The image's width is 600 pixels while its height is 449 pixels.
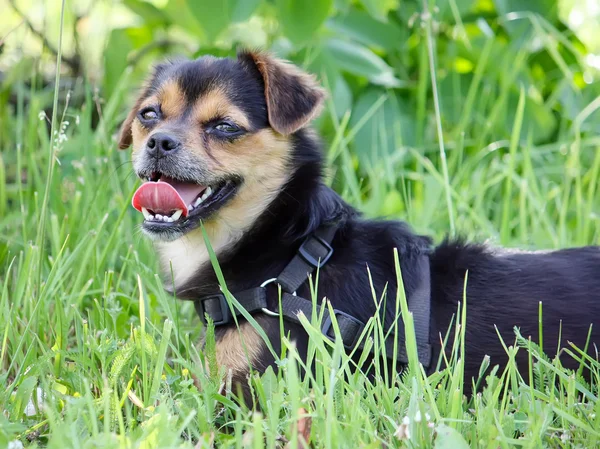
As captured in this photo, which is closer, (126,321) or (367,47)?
(126,321)

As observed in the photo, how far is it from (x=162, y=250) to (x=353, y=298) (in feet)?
3.07

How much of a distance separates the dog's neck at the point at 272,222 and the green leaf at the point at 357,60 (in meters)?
1.51

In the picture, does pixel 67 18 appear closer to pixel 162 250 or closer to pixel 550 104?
pixel 162 250

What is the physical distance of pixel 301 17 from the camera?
4.02 metres

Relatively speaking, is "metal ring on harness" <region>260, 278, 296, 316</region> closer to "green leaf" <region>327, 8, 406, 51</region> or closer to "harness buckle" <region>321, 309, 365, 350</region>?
"harness buckle" <region>321, 309, 365, 350</region>

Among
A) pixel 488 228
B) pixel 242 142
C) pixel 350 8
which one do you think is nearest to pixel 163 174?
pixel 242 142

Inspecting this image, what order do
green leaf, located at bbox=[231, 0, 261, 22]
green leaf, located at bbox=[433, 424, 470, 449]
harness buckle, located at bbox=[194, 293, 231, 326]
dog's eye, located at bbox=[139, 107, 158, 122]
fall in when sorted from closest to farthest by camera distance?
green leaf, located at bbox=[433, 424, 470, 449] → harness buckle, located at bbox=[194, 293, 231, 326] → dog's eye, located at bbox=[139, 107, 158, 122] → green leaf, located at bbox=[231, 0, 261, 22]

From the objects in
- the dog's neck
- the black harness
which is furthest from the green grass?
the dog's neck

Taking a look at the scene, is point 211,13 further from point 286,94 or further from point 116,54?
point 286,94

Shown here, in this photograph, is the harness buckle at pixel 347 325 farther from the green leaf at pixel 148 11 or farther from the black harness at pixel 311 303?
the green leaf at pixel 148 11

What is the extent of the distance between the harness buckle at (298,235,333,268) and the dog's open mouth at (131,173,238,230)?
0.37m

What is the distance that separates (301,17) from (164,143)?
1.62 meters

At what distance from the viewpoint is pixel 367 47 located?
478 cm

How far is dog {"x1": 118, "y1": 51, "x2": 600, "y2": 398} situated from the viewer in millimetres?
2557
